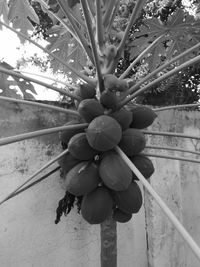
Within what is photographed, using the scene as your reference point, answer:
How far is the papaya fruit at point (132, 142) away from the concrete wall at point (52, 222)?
97 cm

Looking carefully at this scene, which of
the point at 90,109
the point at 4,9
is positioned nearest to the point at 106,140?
the point at 90,109

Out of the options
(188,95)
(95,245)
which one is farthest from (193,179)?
(188,95)

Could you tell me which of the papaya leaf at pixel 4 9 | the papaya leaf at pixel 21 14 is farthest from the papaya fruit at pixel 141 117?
the papaya leaf at pixel 4 9

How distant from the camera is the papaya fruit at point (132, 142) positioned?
1135 millimetres

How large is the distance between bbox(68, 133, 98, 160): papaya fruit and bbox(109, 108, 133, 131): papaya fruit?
0.13 m

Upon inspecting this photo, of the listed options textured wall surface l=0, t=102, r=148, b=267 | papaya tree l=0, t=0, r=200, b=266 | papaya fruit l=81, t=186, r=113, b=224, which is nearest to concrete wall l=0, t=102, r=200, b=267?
textured wall surface l=0, t=102, r=148, b=267

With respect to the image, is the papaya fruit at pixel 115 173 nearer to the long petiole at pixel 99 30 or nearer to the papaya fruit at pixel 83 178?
the papaya fruit at pixel 83 178

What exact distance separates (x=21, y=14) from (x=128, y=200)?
1.35 m

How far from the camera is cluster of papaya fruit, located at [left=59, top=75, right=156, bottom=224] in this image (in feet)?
3.52

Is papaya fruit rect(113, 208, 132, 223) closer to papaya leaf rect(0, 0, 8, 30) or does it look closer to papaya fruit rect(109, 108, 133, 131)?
papaya fruit rect(109, 108, 133, 131)

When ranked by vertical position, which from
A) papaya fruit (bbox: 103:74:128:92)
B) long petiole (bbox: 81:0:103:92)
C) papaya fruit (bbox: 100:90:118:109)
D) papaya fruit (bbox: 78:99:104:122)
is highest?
long petiole (bbox: 81:0:103:92)

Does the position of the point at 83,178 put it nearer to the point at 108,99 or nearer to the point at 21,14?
the point at 108,99

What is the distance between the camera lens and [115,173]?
1.06 m

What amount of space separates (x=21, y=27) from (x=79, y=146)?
120 centimetres
